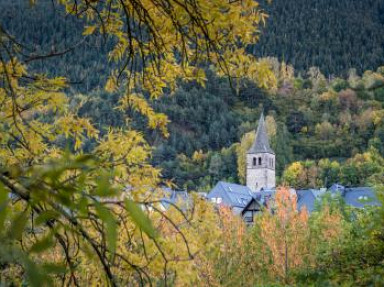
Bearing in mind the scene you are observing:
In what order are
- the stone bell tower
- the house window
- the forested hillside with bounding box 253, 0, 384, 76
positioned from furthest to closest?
the forested hillside with bounding box 253, 0, 384, 76
the stone bell tower
the house window

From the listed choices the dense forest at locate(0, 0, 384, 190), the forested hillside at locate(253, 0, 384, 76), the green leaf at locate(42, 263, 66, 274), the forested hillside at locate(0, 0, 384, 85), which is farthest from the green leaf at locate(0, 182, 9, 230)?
the forested hillside at locate(0, 0, 384, 85)

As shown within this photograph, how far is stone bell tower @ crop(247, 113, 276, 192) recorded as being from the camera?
7756cm

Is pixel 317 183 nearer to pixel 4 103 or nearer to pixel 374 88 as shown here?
pixel 374 88

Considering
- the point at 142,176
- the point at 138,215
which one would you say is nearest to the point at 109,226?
the point at 138,215

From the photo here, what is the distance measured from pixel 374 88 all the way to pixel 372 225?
362 feet

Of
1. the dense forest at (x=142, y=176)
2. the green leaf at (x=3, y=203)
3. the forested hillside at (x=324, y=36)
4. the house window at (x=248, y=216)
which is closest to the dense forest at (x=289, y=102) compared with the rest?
the forested hillside at (x=324, y=36)

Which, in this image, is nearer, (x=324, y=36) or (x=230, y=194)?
(x=230, y=194)

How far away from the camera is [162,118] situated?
146 inches

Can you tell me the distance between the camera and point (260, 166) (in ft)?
257

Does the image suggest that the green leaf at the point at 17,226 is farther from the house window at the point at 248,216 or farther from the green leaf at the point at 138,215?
the house window at the point at 248,216

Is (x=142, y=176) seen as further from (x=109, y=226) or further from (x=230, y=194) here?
(x=230, y=194)

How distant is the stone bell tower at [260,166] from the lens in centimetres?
7756

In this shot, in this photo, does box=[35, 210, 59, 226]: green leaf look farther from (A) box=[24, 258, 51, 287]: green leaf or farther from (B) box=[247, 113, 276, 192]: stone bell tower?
(B) box=[247, 113, 276, 192]: stone bell tower

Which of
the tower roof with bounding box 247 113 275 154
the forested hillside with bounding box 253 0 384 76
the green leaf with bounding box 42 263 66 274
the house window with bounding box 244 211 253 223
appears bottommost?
the house window with bounding box 244 211 253 223
